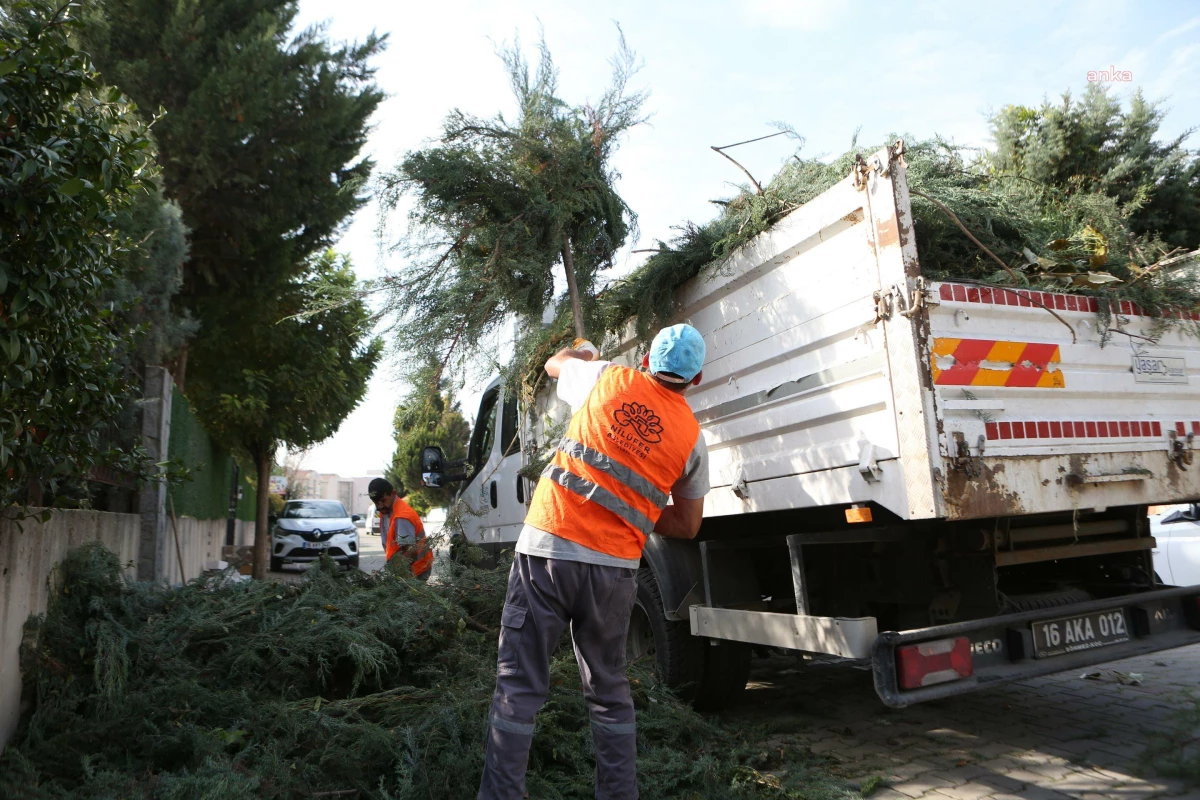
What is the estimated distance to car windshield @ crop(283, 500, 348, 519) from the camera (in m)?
16.8

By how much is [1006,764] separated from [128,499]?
18.2 ft

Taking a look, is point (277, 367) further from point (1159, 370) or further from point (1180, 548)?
point (1180, 548)

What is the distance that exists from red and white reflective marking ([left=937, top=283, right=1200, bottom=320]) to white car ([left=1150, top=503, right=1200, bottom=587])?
421 cm

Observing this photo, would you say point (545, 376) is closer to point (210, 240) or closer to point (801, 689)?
point (801, 689)

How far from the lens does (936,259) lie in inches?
143

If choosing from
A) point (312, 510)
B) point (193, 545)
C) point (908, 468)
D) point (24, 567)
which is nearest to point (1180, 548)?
point (908, 468)

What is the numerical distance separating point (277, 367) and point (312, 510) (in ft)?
22.5

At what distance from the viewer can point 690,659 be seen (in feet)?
13.9

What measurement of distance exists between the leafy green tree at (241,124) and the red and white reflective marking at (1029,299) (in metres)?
6.46

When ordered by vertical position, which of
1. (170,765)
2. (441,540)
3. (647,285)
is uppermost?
(647,285)

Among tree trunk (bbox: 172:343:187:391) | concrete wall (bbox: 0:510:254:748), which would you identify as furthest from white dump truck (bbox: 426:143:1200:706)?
tree trunk (bbox: 172:343:187:391)

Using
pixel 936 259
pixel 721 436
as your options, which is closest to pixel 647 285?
pixel 721 436

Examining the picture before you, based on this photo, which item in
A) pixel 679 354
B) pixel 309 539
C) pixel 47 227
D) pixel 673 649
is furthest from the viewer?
pixel 309 539

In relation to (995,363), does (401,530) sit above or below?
below
